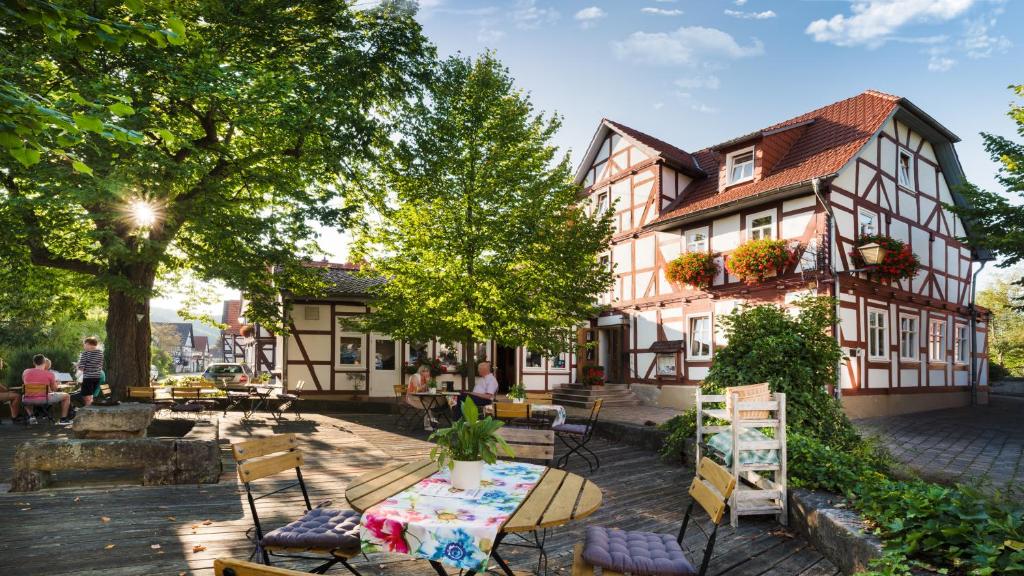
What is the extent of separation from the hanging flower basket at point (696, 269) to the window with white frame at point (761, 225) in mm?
1095

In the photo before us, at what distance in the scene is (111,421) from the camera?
6316 mm

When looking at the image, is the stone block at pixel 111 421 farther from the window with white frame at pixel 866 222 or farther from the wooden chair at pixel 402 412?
the window with white frame at pixel 866 222

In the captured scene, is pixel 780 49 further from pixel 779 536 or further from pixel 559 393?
pixel 559 393

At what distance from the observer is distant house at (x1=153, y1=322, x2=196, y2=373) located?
5597 centimetres

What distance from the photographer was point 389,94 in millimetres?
12414

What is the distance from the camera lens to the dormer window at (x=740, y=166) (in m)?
15.3

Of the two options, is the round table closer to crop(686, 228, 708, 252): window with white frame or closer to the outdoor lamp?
the outdoor lamp

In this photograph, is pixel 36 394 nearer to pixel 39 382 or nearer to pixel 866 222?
pixel 39 382

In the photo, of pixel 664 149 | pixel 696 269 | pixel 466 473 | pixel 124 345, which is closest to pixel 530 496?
pixel 466 473

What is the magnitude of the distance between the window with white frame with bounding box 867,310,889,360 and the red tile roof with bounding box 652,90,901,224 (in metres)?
3.82

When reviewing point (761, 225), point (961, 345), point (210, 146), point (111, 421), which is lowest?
point (111, 421)

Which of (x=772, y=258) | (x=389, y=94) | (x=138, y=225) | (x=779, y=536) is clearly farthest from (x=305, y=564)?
(x=772, y=258)

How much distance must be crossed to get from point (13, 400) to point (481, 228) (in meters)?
10.1

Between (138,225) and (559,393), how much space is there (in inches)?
475
